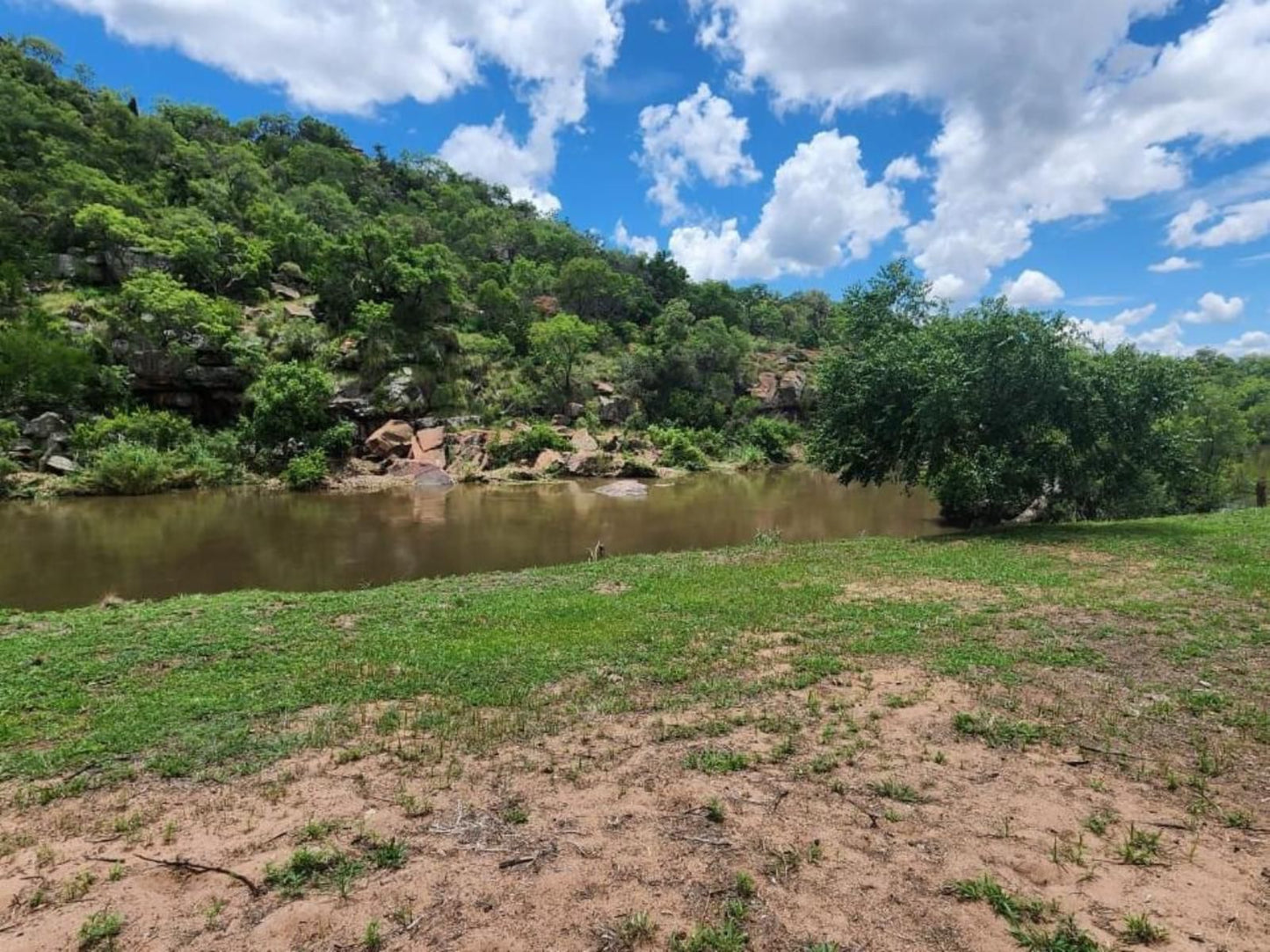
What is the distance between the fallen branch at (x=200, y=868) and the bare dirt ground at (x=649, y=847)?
0.03m

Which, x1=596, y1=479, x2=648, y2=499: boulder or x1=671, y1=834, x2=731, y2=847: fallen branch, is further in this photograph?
x1=596, y1=479, x2=648, y2=499: boulder

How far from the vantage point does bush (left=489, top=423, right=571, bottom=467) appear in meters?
42.7

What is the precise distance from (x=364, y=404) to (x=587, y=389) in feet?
58.7

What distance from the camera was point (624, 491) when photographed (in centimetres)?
3641

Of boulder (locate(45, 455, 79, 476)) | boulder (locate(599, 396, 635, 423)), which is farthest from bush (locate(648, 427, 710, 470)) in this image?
boulder (locate(45, 455, 79, 476))

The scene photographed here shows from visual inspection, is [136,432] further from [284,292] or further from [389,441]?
[284,292]

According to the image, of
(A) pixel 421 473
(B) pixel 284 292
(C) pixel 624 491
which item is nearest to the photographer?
(C) pixel 624 491

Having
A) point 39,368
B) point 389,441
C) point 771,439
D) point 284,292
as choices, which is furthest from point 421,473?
point 771,439

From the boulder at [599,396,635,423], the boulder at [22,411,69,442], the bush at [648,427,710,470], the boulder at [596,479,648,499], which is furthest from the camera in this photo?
the boulder at [599,396,635,423]

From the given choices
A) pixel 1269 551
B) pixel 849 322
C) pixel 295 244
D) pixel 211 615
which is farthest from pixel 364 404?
pixel 1269 551

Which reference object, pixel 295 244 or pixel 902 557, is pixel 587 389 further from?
pixel 902 557

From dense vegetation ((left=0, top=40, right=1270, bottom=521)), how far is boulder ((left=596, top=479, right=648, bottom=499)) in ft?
39.4

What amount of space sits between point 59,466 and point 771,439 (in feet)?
149

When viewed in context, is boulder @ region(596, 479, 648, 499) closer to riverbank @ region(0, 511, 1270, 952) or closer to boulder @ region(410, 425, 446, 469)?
boulder @ region(410, 425, 446, 469)
